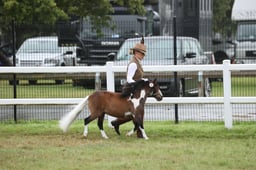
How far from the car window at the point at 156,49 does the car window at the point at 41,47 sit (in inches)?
74.1

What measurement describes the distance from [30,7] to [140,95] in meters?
13.6

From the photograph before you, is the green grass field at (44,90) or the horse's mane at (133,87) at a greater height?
the horse's mane at (133,87)

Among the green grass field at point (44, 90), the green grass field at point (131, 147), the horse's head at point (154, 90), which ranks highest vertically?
the horse's head at point (154, 90)

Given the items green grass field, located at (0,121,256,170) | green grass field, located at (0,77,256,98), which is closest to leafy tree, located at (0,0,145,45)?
green grass field, located at (0,77,256,98)

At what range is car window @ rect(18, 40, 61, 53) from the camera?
2174cm

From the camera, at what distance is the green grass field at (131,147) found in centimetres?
1120

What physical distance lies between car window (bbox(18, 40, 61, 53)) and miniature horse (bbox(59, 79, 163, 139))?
7.54 m

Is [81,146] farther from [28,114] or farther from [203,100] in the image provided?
[28,114]

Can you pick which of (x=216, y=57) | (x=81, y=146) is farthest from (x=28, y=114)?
(x=216, y=57)

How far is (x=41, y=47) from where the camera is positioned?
2239 cm

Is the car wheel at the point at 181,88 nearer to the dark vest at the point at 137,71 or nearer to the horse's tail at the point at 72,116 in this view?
the dark vest at the point at 137,71

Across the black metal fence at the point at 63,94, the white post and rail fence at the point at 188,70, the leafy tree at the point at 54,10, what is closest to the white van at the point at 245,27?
the leafy tree at the point at 54,10

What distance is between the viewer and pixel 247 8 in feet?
92.4

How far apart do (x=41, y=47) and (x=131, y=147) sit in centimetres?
1006
